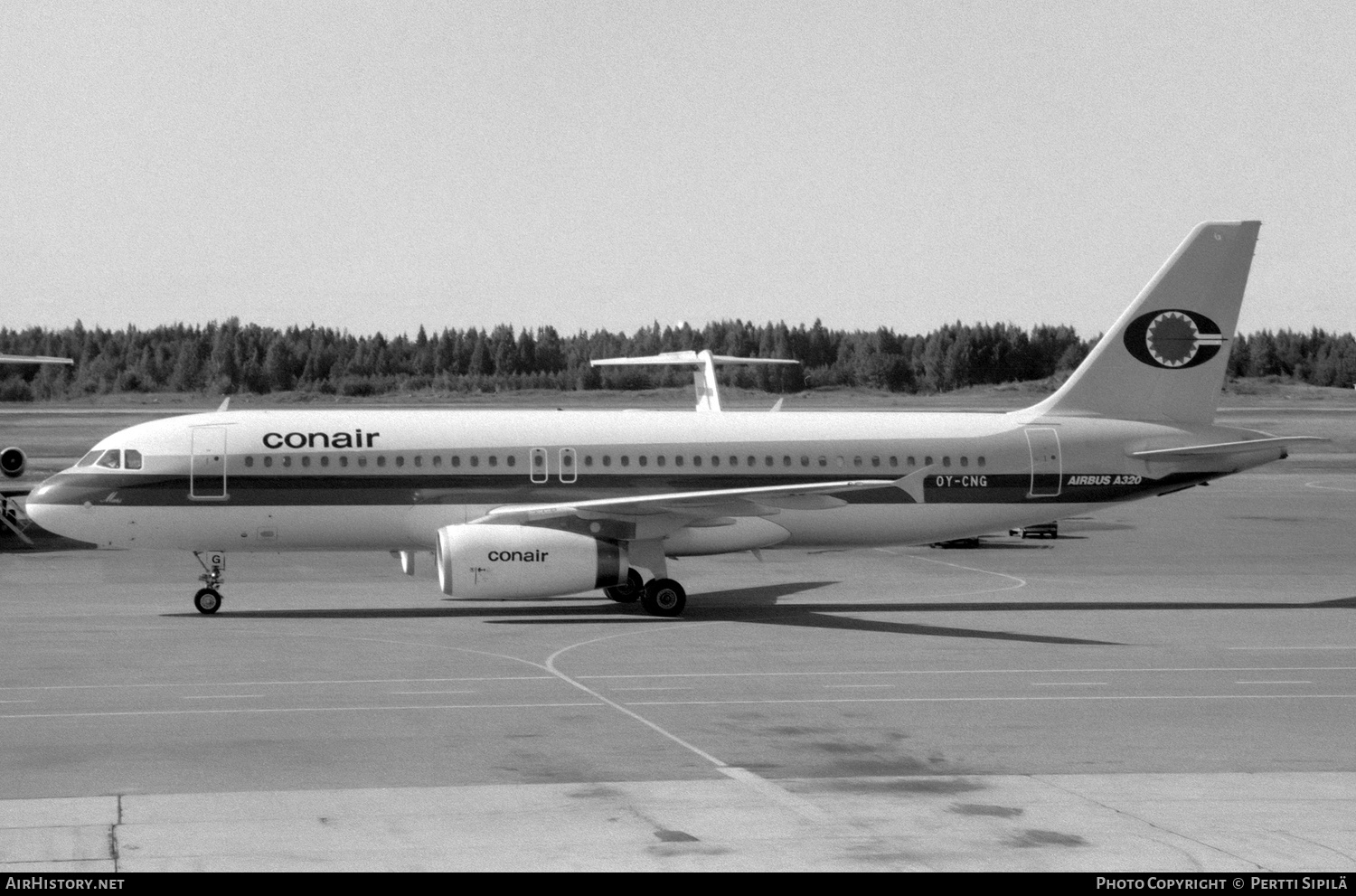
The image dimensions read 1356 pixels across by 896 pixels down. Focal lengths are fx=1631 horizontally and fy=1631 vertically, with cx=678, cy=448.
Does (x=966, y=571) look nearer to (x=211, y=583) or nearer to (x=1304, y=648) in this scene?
(x=1304, y=648)

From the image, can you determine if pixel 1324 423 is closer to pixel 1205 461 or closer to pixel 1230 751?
pixel 1205 461

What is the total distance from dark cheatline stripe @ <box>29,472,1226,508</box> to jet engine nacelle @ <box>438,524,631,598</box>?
225cm

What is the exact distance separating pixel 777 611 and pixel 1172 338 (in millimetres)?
11845

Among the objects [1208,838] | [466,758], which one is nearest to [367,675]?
[466,758]

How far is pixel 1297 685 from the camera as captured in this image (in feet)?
84.1

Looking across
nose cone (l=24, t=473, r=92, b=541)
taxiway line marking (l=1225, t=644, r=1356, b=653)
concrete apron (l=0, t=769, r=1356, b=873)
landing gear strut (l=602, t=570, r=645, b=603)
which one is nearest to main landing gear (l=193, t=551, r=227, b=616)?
nose cone (l=24, t=473, r=92, b=541)

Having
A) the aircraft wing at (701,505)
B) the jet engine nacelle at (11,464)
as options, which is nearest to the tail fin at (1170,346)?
the aircraft wing at (701,505)

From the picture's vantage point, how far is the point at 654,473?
3609 centimetres

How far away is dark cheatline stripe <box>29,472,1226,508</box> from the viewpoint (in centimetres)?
3466

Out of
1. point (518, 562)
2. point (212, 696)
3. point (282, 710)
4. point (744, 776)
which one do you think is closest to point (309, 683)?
point (212, 696)

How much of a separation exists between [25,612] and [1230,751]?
2446cm

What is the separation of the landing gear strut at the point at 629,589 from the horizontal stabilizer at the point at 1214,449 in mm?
11958

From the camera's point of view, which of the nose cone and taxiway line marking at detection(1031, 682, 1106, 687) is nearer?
taxiway line marking at detection(1031, 682, 1106, 687)

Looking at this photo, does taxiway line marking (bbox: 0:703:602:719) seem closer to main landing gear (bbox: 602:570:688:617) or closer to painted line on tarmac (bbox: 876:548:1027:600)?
main landing gear (bbox: 602:570:688:617)
